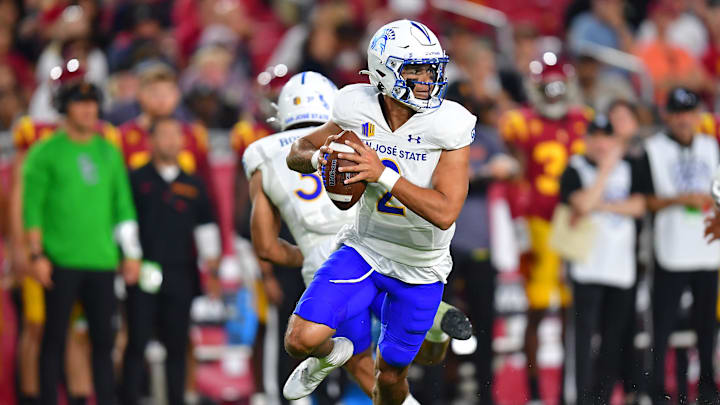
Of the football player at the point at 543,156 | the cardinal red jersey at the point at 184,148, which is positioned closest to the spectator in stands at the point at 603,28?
the football player at the point at 543,156

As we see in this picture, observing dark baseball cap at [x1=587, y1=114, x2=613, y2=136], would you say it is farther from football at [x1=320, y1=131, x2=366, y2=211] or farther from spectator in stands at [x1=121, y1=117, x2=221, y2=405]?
football at [x1=320, y1=131, x2=366, y2=211]

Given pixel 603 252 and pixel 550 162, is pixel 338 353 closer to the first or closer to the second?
pixel 603 252

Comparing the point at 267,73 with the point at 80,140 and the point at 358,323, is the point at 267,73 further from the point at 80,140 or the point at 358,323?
the point at 358,323

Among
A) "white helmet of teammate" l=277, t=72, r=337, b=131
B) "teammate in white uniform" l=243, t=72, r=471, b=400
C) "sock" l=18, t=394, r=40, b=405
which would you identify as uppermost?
"white helmet of teammate" l=277, t=72, r=337, b=131

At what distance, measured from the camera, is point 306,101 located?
23.7 ft

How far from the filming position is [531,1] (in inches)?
510

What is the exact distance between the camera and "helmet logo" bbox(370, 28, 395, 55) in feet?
19.6

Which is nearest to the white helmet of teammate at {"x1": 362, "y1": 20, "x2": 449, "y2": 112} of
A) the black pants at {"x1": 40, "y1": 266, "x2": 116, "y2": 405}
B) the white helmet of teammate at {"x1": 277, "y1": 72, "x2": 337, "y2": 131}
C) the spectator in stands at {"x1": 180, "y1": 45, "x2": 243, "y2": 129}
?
the white helmet of teammate at {"x1": 277, "y1": 72, "x2": 337, "y2": 131}

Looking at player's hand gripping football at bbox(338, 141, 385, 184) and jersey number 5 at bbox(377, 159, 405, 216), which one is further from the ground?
player's hand gripping football at bbox(338, 141, 385, 184)

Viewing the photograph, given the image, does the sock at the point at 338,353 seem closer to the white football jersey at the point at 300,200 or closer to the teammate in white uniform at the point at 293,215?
the teammate in white uniform at the point at 293,215

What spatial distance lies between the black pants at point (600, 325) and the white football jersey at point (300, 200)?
2.66m

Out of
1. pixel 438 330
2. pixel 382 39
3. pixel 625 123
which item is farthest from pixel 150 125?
pixel 382 39

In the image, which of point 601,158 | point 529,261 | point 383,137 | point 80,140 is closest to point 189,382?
point 80,140

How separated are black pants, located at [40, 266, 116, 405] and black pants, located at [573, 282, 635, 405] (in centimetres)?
323
